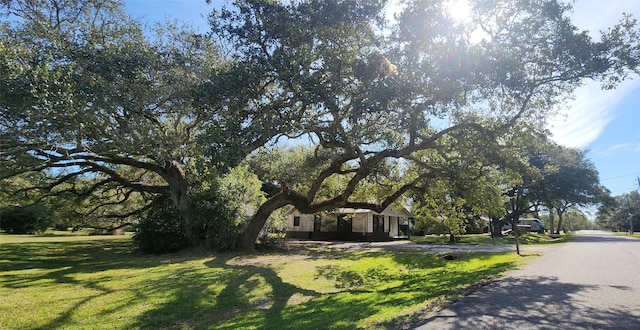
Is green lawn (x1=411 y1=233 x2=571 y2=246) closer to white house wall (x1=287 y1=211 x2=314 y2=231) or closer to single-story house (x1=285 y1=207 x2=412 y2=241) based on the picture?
single-story house (x1=285 y1=207 x2=412 y2=241)

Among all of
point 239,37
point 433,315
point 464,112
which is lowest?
point 433,315

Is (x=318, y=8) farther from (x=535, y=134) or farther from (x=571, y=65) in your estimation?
(x=535, y=134)

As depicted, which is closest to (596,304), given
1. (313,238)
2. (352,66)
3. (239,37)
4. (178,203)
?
(352,66)

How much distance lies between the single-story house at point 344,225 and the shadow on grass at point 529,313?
74.0 feet

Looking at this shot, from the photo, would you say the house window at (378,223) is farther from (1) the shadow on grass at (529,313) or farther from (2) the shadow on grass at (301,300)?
(1) the shadow on grass at (529,313)

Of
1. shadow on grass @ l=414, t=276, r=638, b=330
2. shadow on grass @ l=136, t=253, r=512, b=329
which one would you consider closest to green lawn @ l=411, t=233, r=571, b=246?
shadow on grass @ l=136, t=253, r=512, b=329

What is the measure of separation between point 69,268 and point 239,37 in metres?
9.96

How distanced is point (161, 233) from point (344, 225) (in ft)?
61.5

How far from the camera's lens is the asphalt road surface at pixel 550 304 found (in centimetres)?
552

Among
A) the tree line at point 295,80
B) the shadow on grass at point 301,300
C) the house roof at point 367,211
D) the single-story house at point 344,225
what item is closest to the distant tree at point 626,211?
the house roof at point 367,211

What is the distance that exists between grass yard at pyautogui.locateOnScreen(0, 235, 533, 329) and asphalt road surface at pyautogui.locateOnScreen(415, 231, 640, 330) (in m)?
0.65

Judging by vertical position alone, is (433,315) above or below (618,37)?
below

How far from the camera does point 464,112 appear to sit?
13.6 metres

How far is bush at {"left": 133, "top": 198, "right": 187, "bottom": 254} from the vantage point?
17.0 meters
